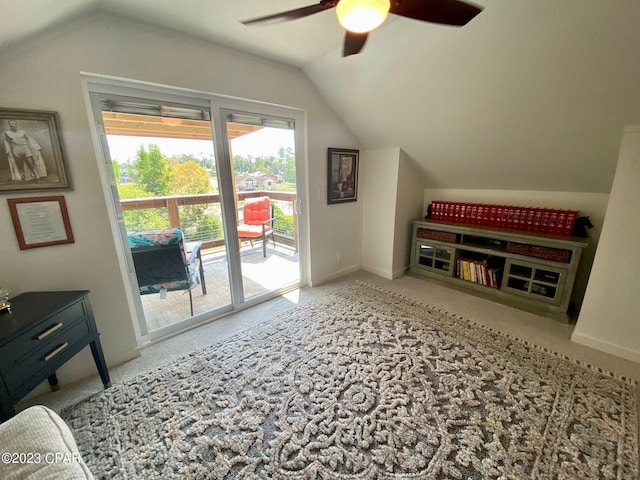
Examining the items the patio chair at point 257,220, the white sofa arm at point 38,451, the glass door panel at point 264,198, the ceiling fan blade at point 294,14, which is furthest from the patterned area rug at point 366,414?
the ceiling fan blade at point 294,14

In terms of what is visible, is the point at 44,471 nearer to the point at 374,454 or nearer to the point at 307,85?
the point at 374,454

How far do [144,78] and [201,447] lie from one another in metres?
2.30

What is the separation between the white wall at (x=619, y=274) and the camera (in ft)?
5.79

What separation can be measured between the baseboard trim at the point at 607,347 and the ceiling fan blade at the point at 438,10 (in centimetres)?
246

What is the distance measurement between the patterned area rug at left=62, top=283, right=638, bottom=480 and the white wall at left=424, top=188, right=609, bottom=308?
3.79 feet

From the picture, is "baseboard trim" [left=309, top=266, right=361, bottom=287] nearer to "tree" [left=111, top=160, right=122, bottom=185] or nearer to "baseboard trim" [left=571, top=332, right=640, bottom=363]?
"tree" [left=111, top=160, right=122, bottom=185]

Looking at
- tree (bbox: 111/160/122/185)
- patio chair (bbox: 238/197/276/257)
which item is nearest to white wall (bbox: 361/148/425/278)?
patio chair (bbox: 238/197/276/257)

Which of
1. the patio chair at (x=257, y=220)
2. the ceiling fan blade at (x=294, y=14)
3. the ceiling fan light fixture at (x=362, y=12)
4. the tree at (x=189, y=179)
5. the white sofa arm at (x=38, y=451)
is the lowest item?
the white sofa arm at (x=38, y=451)

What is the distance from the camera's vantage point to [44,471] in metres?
0.66

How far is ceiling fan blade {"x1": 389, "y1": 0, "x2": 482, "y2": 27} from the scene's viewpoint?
110 cm

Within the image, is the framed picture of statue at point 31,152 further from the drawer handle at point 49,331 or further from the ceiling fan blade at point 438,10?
the ceiling fan blade at point 438,10

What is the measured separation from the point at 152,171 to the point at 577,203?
12.7 feet

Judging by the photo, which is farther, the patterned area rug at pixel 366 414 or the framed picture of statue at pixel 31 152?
the framed picture of statue at pixel 31 152

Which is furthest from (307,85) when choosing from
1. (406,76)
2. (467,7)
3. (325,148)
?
(467,7)
